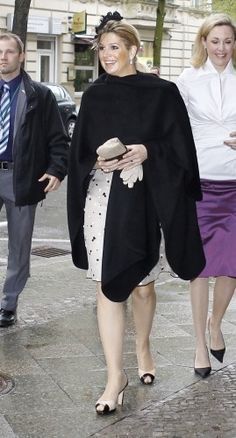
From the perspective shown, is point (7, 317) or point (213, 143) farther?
point (7, 317)

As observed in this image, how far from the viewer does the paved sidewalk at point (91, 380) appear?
142 inches

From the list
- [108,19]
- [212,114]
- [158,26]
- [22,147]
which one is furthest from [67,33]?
[108,19]

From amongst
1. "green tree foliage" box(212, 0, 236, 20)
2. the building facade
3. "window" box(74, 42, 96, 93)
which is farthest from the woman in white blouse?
"window" box(74, 42, 96, 93)

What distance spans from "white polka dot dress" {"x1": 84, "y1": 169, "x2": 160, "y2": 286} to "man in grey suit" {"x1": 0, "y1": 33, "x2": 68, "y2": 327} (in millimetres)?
1165

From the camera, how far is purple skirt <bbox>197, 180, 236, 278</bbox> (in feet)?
14.1

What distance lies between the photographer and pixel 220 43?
4.22 metres

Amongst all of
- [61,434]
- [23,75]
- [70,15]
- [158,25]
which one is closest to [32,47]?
[70,15]

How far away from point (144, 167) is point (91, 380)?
A: 130 centimetres

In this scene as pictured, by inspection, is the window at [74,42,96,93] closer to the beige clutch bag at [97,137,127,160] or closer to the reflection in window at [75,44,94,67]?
the reflection in window at [75,44,94,67]

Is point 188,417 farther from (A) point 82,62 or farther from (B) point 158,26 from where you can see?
(A) point 82,62

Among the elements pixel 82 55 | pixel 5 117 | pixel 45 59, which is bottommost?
pixel 45 59

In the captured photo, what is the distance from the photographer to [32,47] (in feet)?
91.1

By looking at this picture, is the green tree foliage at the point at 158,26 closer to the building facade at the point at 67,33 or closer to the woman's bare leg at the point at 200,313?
the building facade at the point at 67,33

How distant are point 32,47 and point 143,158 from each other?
25148mm
